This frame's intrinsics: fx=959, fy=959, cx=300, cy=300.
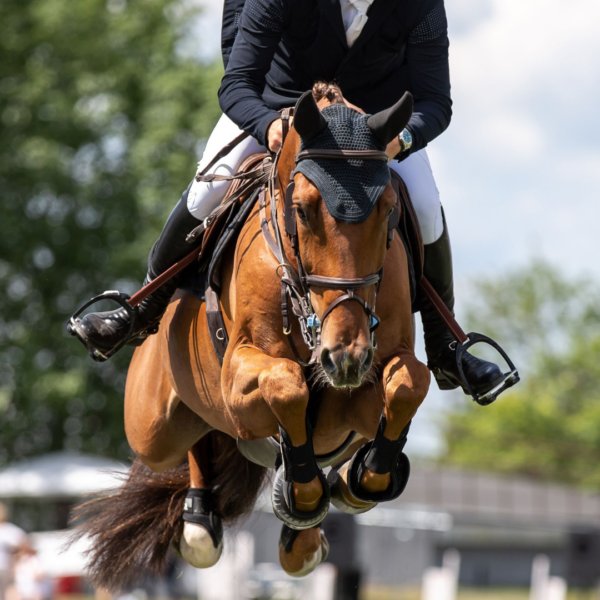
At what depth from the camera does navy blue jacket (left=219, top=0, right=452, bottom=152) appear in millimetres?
4922

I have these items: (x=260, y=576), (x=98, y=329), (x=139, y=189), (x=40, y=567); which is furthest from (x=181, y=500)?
(x=139, y=189)

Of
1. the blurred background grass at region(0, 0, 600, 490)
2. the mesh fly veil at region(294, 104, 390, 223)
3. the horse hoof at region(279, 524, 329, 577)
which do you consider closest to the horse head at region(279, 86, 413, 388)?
the mesh fly veil at region(294, 104, 390, 223)

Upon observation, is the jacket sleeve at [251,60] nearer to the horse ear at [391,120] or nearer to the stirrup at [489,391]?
the horse ear at [391,120]

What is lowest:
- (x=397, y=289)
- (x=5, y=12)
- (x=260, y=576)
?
(x=260, y=576)

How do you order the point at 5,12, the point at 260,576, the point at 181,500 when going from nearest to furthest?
the point at 181,500 → the point at 260,576 → the point at 5,12

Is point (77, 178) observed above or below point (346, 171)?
above

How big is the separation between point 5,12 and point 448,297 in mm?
20207

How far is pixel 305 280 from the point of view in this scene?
418cm

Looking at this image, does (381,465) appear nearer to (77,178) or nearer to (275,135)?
(275,135)

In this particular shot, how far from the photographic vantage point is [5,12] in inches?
905

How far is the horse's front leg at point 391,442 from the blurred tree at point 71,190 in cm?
→ 1710

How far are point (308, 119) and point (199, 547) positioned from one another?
11.9 ft

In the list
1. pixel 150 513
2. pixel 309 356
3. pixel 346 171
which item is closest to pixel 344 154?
pixel 346 171

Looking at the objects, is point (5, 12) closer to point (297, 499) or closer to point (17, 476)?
point (17, 476)
